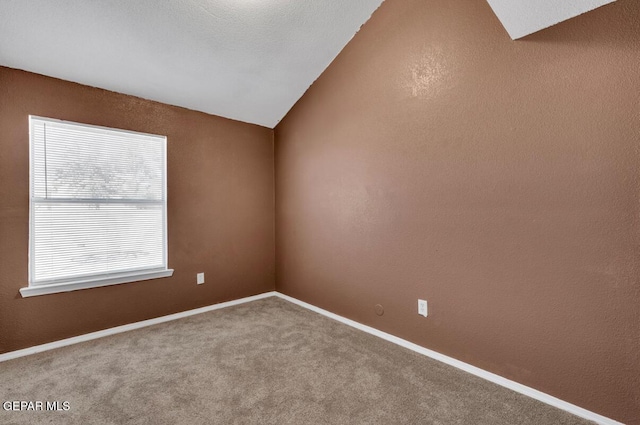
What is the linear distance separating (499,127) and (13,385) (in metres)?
3.63

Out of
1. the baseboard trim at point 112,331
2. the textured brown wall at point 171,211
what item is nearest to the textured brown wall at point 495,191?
the textured brown wall at point 171,211

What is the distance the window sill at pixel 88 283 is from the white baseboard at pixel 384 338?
1.42 ft

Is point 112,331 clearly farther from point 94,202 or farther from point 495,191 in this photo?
point 495,191

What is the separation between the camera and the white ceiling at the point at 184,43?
209 cm

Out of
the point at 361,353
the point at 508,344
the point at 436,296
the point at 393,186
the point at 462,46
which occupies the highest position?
the point at 462,46

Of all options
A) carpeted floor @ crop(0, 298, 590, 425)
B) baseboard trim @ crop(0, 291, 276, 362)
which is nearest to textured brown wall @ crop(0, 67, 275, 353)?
baseboard trim @ crop(0, 291, 276, 362)

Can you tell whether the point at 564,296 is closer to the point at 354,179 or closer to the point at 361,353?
the point at 361,353

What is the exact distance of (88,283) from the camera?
2.63 m

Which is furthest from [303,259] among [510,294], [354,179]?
[510,294]

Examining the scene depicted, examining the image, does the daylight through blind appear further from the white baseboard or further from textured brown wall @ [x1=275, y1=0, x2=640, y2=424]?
textured brown wall @ [x1=275, y1=0, x2=640, y2=424]

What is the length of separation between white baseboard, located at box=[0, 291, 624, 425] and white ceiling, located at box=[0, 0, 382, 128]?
2273 millimetres

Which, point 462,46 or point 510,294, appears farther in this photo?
point 462,46

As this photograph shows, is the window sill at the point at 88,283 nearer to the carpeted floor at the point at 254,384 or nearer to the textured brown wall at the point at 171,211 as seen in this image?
the textured brown wall at the point at 171,211

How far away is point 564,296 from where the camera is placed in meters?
1.70
